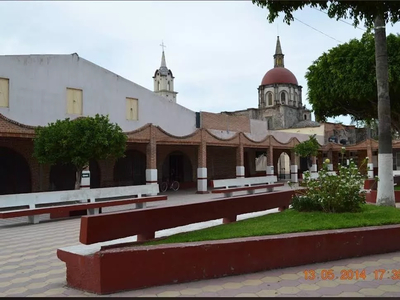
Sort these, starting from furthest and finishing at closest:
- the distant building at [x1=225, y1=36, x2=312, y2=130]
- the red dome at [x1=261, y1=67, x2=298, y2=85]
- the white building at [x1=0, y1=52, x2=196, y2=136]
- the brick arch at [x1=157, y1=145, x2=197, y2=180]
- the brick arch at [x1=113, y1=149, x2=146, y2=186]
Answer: the red dome at [x1=261, y1=67, x2=298, y2=85]
the distant building at [x1=225, y1=36, x2=312, y2=130]
the brick arch at [x1=157, y1=145, x2=197, y2=180]
the brick arch at [x1=113, y1=149, x2=146, y2=186]
the white building at [x1=0, y1=52, x2=196, y2=136]

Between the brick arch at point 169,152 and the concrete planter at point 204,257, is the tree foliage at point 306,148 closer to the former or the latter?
the brick arch at point 169,152

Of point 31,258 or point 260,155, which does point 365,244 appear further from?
point 260,155

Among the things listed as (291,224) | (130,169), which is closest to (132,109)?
(130,169)

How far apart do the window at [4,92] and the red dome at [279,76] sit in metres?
35.8

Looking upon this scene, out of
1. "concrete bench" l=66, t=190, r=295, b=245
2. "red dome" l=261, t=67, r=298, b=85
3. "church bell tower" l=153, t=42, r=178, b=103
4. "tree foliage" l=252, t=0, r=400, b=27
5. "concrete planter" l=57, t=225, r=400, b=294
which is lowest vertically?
"concrete planter" l=57, t=225, r=400, b=294

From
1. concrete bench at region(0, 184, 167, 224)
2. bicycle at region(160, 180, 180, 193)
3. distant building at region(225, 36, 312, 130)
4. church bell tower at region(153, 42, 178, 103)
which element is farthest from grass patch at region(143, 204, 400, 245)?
church bell tower at region(153, 42, 178, 103)

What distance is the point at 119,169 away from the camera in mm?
20781

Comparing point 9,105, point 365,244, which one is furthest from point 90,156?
point 365,244

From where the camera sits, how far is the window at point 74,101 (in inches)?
632

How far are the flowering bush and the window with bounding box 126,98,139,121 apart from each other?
492 inches

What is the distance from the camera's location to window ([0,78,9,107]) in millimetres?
14117

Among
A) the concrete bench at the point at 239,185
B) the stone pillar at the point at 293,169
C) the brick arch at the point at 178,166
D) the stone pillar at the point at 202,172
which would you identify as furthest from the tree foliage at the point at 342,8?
the stone pillar at the point at 293,169

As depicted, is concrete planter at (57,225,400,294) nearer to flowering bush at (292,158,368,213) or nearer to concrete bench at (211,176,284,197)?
flowering bush at (292,158,368,213)

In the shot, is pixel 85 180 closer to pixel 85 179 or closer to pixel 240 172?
pixel 85 179
